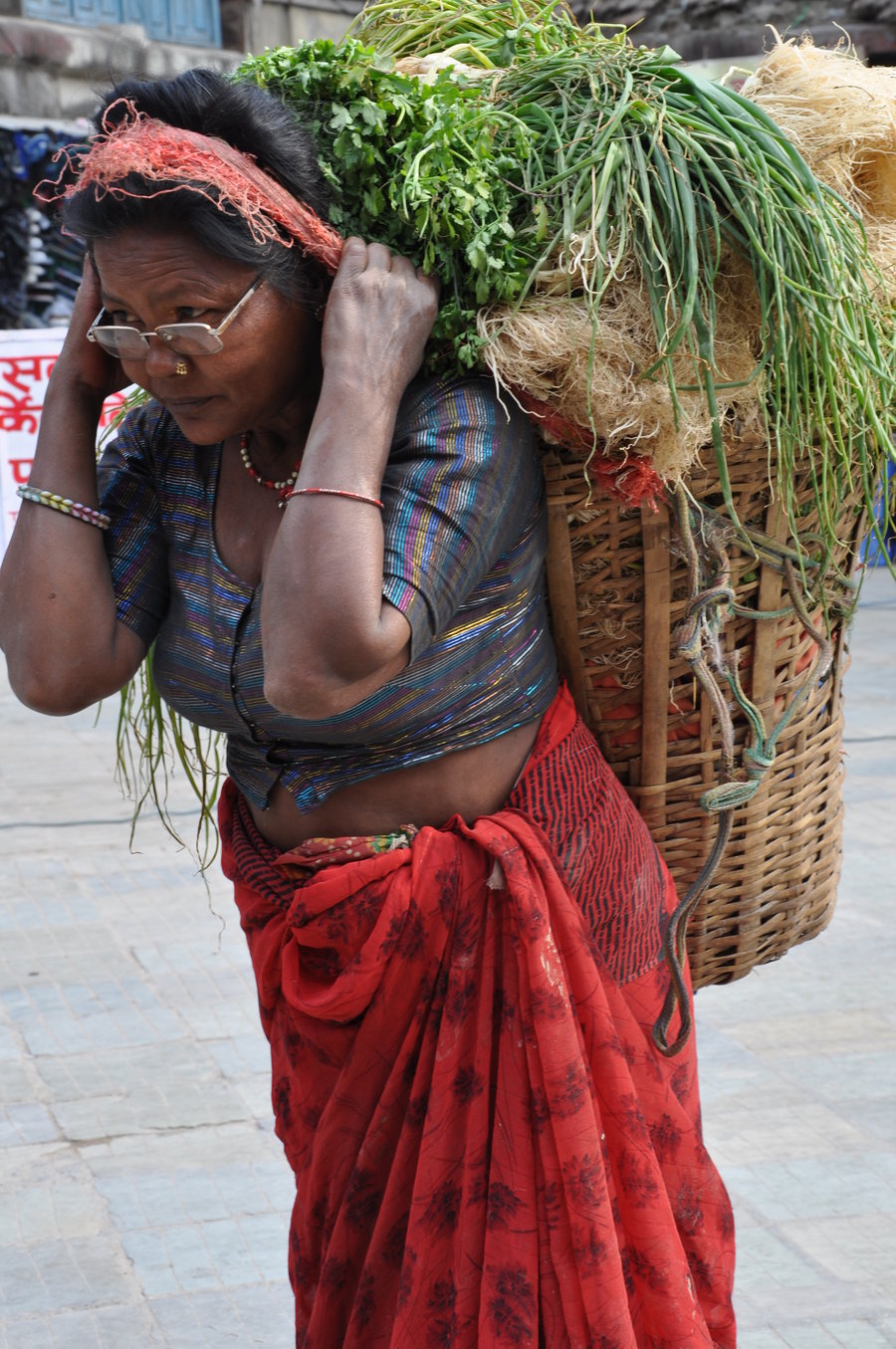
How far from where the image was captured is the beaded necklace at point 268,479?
168cm

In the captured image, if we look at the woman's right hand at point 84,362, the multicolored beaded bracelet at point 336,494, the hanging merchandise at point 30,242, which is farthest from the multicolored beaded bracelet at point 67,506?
the hanging merchandise at point 30,242

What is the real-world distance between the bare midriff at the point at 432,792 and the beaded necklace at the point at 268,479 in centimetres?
33

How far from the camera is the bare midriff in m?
1.70

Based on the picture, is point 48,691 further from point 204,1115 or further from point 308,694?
point 204,1115

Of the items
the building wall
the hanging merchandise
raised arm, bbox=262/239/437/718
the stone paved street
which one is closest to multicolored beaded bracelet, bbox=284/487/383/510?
raised arm, bbox=262/239/437/718

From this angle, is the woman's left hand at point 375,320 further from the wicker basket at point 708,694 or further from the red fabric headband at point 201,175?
the wicker basket at point 708,694

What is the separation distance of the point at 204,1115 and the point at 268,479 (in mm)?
1866

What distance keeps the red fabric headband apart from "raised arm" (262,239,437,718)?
6cm

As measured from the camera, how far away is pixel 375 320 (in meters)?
1.50

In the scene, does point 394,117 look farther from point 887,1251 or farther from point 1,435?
point 1,435

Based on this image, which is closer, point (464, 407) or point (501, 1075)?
point (464, 407)

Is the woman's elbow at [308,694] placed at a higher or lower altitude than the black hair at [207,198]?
lower

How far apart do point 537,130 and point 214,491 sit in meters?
0.53

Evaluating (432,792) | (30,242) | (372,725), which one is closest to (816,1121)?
(432,792)
